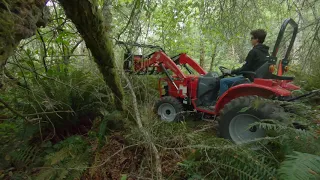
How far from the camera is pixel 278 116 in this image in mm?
2512

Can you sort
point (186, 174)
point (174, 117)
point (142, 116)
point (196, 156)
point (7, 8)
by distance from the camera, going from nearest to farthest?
point (7, 8) < point (186, 174) < point (196, 156) < point (142, 116) < point (174, 117)

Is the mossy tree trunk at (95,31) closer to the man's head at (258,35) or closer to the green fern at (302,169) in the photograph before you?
the green fern at (302,169)

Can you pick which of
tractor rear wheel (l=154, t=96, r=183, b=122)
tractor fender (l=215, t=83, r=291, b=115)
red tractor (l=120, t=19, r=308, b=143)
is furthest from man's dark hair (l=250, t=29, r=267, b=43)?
tractor rear wheel (l=154, t=96, r=183, b=122)

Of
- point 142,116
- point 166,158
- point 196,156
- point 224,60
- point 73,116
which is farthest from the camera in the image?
point 224,60

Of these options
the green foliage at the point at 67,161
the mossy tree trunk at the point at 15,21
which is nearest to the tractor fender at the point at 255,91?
the green foliage at the point at 67,161

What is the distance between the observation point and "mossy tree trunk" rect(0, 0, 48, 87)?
1.02 m

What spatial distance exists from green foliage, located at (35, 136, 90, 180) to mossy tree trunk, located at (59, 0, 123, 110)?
87 cm

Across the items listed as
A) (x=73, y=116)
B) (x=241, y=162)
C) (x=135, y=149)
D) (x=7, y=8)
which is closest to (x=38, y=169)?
(x=73, y=116)

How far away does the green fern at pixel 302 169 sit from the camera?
4.28ft

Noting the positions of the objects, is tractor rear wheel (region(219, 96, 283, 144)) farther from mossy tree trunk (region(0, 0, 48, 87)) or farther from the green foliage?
mossy tree trunk (region(0, 0, 48, 87))

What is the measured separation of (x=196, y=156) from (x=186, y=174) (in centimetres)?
24

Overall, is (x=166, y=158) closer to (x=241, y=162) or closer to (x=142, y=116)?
(x=142, y=116)

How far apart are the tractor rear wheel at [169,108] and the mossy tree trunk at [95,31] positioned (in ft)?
6.19

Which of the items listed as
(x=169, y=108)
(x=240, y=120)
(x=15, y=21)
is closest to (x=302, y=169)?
(x=240, y=120)
